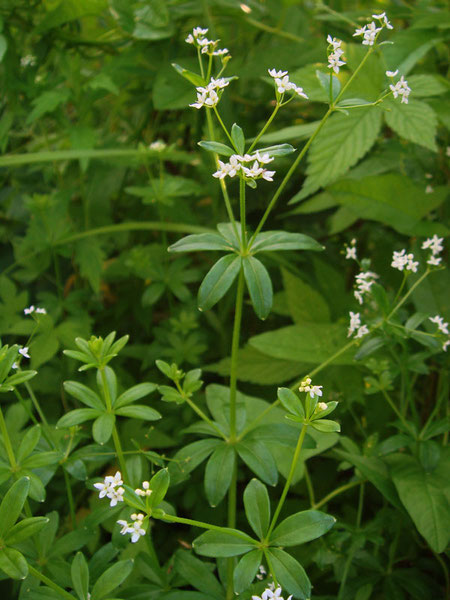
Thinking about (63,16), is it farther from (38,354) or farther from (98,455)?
(98,455)

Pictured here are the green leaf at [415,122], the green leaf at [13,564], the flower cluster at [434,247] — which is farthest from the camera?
the green leaf at [415,122]

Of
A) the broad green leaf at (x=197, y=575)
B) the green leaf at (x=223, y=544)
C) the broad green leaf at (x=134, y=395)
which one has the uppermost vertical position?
the broad green leaf at (x=134, y=395)

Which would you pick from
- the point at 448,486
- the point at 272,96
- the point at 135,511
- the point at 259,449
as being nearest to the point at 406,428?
the point at 448,486

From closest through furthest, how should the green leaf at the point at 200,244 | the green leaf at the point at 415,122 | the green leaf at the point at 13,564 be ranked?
Answer: the green leaf at the point at 13,564, the green leaf at the point at 200,244, the green leaf at the point at 415,122

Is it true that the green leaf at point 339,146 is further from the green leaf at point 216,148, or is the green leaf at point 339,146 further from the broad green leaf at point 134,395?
the broad green leaf at point 134,395

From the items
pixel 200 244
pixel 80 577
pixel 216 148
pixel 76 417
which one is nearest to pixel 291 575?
pixel 80 577

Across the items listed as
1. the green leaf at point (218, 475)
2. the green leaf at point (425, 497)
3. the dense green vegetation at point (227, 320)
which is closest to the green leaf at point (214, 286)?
the dense green vegetation at point (227, 320)

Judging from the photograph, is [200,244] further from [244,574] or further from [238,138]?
[244,574]
